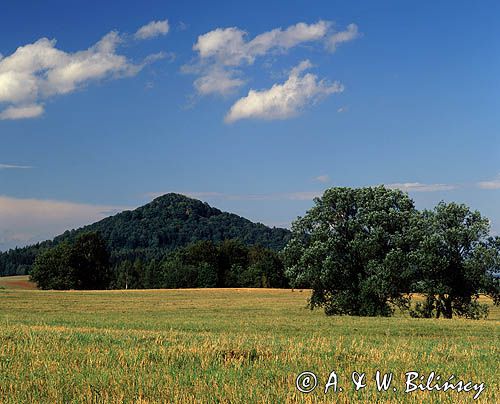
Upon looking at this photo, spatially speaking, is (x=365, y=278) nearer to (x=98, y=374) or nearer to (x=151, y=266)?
(x=98, y=374)

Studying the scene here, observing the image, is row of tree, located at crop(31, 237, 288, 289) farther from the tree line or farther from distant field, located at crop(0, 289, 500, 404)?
distant field, located at crop(0, 289, 500, 404)

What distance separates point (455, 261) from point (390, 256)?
5202 mm

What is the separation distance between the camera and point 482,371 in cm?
1557

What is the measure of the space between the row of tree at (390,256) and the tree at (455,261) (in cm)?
7

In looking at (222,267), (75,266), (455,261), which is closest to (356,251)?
(455,261)

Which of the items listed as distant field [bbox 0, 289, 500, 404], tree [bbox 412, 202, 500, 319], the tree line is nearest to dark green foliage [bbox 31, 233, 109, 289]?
the tree line

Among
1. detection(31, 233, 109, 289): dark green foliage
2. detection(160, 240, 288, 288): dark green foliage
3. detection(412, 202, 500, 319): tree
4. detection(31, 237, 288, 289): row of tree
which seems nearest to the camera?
detection(412, 202, 500, 319): tree

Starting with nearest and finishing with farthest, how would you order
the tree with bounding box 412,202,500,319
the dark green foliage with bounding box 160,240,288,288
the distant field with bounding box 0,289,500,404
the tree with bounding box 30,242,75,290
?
the distant field with bounding box 0,289,500,404 < the tree with bounding box 412,202,500,319 < the tree with bounding box 30,242,75,290 < the dark green foliage with bounding box 160,240,288,288

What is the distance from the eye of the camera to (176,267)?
5595 inches

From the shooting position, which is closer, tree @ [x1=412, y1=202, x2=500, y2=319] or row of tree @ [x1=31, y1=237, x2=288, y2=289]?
tree @ [x1=412, y1=202, x2=500, y2=319]

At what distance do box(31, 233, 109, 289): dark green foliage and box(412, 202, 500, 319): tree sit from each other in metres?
96.3

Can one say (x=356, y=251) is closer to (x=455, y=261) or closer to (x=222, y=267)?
(x=455, y=261)

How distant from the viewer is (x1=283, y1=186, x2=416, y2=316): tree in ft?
152

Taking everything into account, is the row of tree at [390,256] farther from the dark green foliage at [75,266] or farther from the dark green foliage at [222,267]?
the dark green foliage at [75,266]
